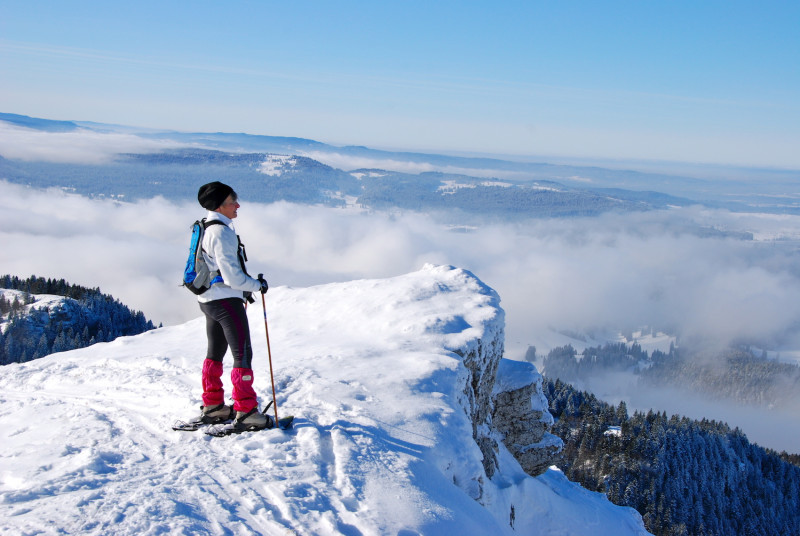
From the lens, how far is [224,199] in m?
8.27

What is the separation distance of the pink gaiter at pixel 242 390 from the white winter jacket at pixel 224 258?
1.38 meters

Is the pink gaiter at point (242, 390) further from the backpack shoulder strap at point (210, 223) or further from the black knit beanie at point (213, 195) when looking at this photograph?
the black knit beanie at point (213, 195)

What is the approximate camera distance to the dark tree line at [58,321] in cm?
7806

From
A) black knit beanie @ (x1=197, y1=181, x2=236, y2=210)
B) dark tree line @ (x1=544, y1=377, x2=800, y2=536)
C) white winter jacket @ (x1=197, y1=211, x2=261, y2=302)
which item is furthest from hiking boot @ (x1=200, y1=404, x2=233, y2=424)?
dark tree line @ (x1=544, y1=377, x2=800, y2=536)

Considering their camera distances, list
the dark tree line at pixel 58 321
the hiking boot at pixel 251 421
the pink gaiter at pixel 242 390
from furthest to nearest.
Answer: the dark tree line at pixel 58 321 < the pink gaiter at pixel 242 390 < the hiking boot at pixel 251 421

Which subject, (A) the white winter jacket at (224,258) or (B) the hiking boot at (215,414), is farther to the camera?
(B) the hiking boot at (215,414)

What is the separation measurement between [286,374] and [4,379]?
835cm

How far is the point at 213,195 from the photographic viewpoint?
8156 millimetres

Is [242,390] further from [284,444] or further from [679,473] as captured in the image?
[679,473]

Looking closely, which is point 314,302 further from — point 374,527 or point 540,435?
point 374,527

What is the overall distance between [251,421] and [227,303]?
2076 mm

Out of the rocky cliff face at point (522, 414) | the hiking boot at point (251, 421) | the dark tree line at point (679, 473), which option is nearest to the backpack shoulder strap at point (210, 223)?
the hiking boot at point (251, 421)

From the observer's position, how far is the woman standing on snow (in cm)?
804

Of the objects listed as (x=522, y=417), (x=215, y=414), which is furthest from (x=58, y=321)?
(x=215, y=414)
